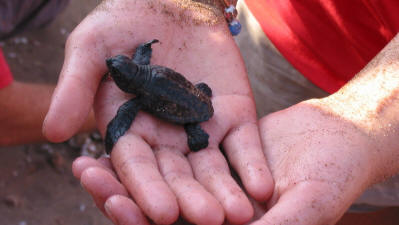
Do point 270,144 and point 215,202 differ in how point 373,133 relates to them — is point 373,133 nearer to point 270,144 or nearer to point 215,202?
point 270,144

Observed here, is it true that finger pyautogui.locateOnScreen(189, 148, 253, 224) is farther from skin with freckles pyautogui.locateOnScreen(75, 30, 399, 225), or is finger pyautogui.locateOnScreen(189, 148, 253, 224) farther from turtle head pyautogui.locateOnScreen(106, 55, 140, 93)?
turtle head pyautogui.locateOnScreen(106, 55, 140, 93)

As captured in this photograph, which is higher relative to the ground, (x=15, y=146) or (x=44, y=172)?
(x=15, y=146)

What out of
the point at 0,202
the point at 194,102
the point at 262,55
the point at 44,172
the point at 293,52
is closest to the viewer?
the point at 194,102

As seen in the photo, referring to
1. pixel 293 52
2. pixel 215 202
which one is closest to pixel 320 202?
pixel 215 202

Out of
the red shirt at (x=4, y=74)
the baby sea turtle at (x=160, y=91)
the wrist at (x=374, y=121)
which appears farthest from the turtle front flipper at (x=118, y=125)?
the red shirt at (x=4, y=74)

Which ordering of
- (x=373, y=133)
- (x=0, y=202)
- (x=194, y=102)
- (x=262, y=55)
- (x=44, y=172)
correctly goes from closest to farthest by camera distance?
1. (x=373, y=133)
2. (x=194, y=102)
3. (x=262, y=55)
4. (x=0, y=202)
5. (x=44, y=172)

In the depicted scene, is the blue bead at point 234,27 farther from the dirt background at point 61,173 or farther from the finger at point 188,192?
the finger at point 188,192
